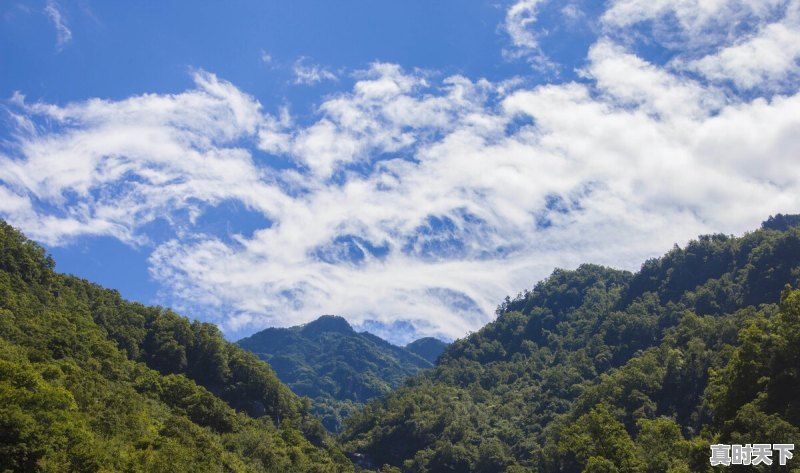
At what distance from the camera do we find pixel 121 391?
275 feet

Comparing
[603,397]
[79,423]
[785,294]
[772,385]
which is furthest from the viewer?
[603,397]

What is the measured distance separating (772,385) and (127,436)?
73.0 m

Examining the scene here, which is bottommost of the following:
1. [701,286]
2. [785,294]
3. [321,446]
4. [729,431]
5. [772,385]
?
[321,446]

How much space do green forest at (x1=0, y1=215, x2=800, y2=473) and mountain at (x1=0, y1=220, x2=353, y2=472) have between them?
0.89 ft

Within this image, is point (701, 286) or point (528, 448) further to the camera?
point (701, 286)

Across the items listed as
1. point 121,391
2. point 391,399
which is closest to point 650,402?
point 391,399

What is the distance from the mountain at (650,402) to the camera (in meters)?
69.4

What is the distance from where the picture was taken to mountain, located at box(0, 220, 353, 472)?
5225 centimetres

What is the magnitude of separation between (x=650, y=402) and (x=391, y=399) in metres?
93.3

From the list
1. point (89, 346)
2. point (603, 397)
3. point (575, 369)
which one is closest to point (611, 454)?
point (603, 397)

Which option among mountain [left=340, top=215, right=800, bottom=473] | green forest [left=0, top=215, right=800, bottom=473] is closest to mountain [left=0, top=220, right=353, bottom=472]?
green forest [left=0, top=215, right=800, bottom=473]

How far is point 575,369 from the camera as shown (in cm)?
18738

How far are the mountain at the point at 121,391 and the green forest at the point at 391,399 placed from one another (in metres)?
0.27

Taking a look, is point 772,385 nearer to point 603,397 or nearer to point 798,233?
point 603,397
